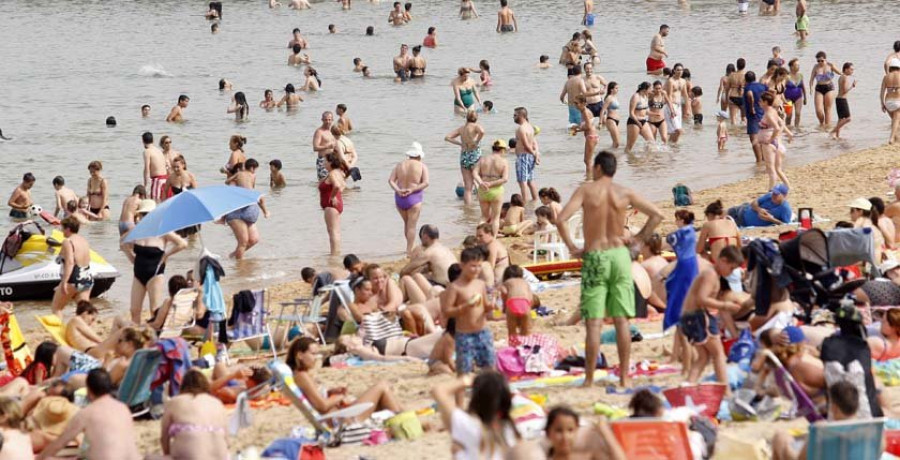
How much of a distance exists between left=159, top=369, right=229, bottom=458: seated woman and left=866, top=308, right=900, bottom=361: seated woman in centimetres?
368

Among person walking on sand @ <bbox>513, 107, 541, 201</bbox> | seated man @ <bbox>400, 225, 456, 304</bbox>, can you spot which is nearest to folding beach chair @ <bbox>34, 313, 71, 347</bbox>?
seated man @ <bbox>400, 225, 456, 304</bbox>

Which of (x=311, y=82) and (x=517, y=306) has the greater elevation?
(x=517, y=306)

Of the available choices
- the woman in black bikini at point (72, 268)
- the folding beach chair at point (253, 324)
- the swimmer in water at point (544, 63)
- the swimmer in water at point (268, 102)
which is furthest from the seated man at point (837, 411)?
→ the swimmer in water at point (544, 63)

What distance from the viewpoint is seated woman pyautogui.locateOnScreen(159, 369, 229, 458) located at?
7270mm

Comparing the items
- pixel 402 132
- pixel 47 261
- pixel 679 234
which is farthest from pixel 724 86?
pixel 679 234

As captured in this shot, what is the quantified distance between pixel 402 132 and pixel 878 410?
17587 millimetres

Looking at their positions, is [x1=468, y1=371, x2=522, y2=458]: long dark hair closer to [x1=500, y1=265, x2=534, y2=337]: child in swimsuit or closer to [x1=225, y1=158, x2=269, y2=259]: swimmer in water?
[x1=500, y1=265, x2=534, y2=337]: child in swimsuit

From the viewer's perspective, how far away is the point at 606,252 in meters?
8.19

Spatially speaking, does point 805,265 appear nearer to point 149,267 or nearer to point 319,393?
point 319,393

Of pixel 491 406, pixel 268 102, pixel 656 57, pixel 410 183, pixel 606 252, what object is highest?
pixel 491 406

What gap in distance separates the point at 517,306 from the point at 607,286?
177cm

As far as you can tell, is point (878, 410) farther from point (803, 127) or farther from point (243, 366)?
point (803, 127)

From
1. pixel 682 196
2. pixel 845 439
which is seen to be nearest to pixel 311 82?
pixel 682 196

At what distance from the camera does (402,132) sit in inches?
961
